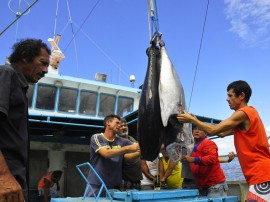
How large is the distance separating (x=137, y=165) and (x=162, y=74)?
2159 mm

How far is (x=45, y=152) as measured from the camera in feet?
33.1

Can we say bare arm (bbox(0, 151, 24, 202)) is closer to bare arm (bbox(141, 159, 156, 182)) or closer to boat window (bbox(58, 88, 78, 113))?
bare arm (bbox(141, 159, 156, 182))

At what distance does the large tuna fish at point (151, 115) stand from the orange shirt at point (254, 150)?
2.79ft

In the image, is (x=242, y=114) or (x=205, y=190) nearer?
(x=242, y=114)

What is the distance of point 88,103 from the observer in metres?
11.6

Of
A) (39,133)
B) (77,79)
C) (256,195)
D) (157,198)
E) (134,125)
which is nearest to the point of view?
(256,195)

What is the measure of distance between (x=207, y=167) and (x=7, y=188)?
3793 millimetres

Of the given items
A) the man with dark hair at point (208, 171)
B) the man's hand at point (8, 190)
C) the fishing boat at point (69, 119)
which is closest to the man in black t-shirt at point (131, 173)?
the man with dark hair at point (208, 171)

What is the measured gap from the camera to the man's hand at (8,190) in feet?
5.09

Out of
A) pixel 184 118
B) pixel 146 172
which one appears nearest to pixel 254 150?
pixel 184 118

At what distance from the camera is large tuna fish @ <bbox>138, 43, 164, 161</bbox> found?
10.9 ft

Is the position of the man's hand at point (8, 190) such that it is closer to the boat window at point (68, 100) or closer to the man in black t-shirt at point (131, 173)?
the man in black t-shirt at point (131, 173)

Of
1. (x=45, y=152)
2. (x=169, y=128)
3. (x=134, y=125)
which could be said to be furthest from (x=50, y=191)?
(x=169, y=128)

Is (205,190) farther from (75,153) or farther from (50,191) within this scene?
(75,153)
